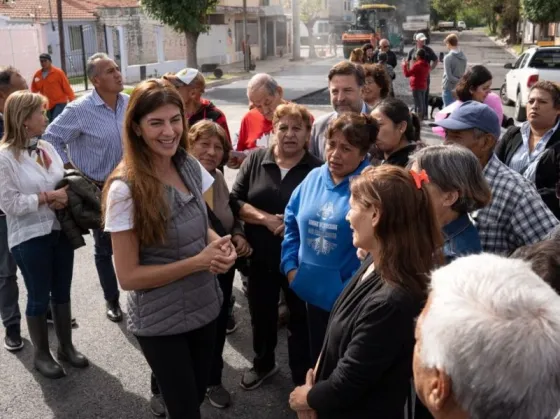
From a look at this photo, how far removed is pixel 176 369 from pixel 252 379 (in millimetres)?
1314

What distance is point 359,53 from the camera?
8414 mm

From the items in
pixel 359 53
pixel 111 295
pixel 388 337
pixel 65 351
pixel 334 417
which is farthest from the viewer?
pixel 359 53

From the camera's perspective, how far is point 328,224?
9.70 feet

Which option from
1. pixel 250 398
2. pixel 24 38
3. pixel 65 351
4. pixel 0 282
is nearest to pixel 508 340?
A: pixel 250 398

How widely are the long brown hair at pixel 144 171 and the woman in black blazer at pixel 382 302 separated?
0.83m

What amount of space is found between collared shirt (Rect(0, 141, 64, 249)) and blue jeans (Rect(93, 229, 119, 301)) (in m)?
0.67

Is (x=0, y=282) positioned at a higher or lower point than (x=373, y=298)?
lower

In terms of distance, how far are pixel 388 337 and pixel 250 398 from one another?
6.40ft

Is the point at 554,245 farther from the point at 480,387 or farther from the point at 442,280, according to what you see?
the point at 480,387

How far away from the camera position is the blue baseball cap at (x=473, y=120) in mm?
3113

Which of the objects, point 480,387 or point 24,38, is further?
point 24,38

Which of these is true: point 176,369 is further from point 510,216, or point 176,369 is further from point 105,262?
point 105,262

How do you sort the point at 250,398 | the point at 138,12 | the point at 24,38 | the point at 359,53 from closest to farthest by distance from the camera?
the point at 250,398 < the point at 359,53 < the point at 24,38 < the point at 138,12

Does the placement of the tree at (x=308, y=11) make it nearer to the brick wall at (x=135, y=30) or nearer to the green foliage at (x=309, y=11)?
the green foliage at (x=309, y=11)
